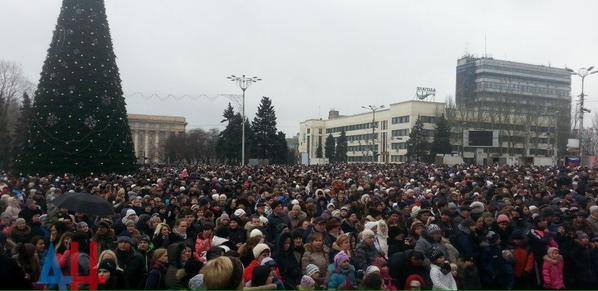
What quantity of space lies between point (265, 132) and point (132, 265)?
56241mm

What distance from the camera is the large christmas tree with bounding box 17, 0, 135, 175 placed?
25.2 metres

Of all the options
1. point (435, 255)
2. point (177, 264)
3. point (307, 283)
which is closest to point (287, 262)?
point (307, 283)

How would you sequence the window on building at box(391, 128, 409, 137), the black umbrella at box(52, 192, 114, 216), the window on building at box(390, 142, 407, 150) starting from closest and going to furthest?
the black umbrella at box(52, 192, 114, 216) < the window on building at box(391, 128, 409, 137) < the window on building at box(390, 142, 407, 150)

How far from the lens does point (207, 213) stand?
10242mm

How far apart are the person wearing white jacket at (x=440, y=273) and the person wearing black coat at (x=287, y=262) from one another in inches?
65.1

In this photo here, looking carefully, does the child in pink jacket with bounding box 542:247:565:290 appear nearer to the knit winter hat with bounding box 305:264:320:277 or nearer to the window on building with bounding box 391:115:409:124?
the knit winter hat with bounding box 305:264:320:277

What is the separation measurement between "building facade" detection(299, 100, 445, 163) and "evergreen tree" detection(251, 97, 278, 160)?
23.6 meters

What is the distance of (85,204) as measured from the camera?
9.16 metres

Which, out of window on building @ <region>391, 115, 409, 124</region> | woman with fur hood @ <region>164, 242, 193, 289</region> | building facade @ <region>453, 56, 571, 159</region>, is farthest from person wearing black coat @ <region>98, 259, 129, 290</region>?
window on building @ <region>391, 115, 409, 124</region>

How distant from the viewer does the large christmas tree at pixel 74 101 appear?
2523 cm

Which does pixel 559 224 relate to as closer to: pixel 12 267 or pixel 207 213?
pixel 207 213

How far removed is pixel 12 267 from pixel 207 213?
551 cm

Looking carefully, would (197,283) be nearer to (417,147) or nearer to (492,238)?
(492,238)

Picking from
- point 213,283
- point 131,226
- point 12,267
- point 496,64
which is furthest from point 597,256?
point 496,64
